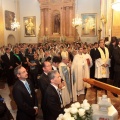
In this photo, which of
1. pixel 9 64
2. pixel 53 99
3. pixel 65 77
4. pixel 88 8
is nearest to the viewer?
pixel 53 99

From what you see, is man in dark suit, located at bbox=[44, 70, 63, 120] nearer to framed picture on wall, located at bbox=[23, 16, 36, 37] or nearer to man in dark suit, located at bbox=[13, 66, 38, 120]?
man in dark suit, located at bbox=[13, 66, 38, 120]

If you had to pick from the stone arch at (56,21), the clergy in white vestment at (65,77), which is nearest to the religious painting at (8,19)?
the stone arch at (56,21)

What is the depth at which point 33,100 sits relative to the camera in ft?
12.3

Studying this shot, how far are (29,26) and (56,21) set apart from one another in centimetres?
331

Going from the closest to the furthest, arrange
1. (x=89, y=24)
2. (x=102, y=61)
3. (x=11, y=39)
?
(x=102, y=61) < (x=89, y=24) < (x=11, y=39)

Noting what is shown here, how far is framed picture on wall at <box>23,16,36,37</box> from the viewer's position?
22.9 meters

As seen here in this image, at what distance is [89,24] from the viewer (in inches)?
821

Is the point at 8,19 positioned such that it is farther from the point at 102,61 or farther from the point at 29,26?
the point at 102,61

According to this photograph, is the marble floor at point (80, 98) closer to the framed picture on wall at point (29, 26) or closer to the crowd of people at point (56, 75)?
the crowd of people at point (56, 75)

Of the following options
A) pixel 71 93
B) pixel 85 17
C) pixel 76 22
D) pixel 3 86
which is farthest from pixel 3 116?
pixel 85 17

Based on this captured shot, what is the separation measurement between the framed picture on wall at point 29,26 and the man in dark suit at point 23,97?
19661 millimetres

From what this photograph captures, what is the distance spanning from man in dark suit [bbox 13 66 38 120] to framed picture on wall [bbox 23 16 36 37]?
19661mm

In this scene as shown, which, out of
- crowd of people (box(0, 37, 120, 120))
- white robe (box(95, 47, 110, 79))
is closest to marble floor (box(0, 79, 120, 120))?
crowd of people (box(0, 37, 120, 120))

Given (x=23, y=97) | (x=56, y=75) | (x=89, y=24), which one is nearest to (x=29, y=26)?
(x=89, y=24)
